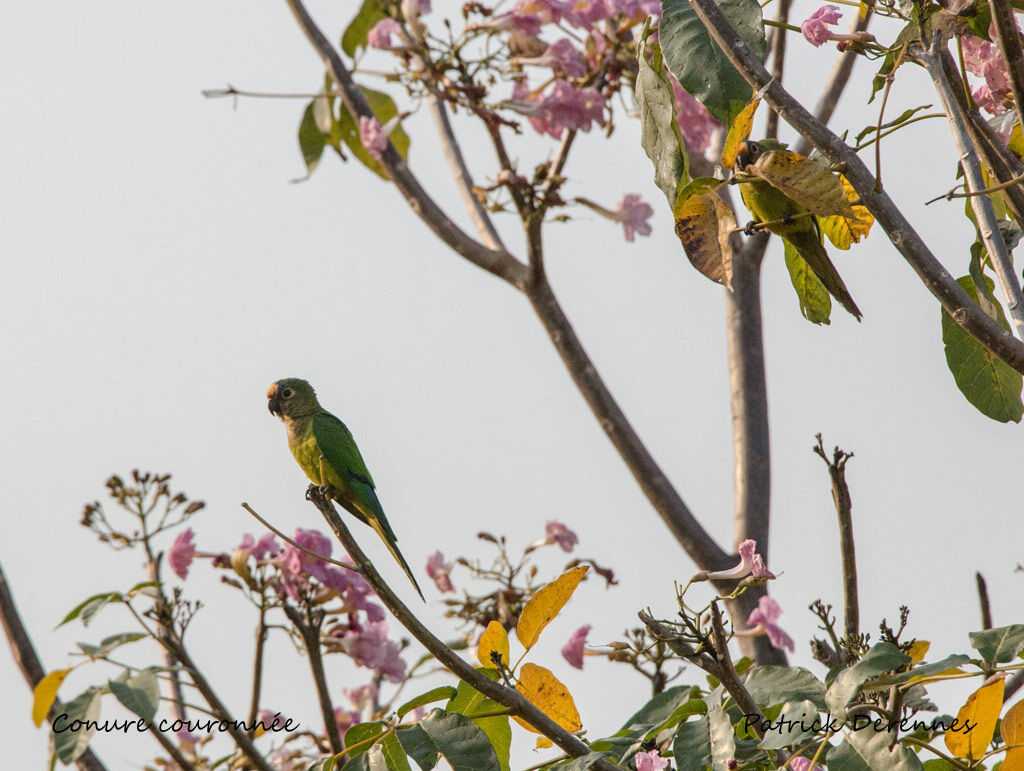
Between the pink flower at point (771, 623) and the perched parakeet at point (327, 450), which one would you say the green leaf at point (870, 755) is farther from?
the perched parakeet at point (327, 450)

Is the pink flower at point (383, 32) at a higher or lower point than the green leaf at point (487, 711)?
higher

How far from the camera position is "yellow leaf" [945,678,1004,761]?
129 cm

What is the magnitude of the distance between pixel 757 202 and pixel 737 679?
0.67m

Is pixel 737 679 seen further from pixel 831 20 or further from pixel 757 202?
pixel 831 20

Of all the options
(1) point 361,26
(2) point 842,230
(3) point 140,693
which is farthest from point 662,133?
(1) point 361,26

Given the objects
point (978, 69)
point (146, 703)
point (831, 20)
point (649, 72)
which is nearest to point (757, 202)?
point (649, 72)

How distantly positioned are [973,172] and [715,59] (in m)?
0.41

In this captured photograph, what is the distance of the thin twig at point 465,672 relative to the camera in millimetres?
1425

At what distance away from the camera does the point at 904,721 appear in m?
1.45

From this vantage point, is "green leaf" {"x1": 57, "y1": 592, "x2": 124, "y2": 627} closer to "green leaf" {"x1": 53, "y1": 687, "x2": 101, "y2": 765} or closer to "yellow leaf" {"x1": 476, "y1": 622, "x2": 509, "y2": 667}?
"green leaf" {"x1": 53, "y1": 687, "x2": 101, "y2": 765}

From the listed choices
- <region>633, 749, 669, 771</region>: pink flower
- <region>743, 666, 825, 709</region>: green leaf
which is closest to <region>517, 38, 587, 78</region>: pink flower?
<region>743, 666, 825, 709</region>: green leaf

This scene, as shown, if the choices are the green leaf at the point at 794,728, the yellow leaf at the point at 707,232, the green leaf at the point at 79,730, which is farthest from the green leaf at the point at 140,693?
the yellow leaf at the point at 707,232

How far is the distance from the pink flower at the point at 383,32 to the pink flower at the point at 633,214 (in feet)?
3.25

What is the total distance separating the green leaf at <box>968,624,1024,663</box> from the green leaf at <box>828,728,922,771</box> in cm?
16
